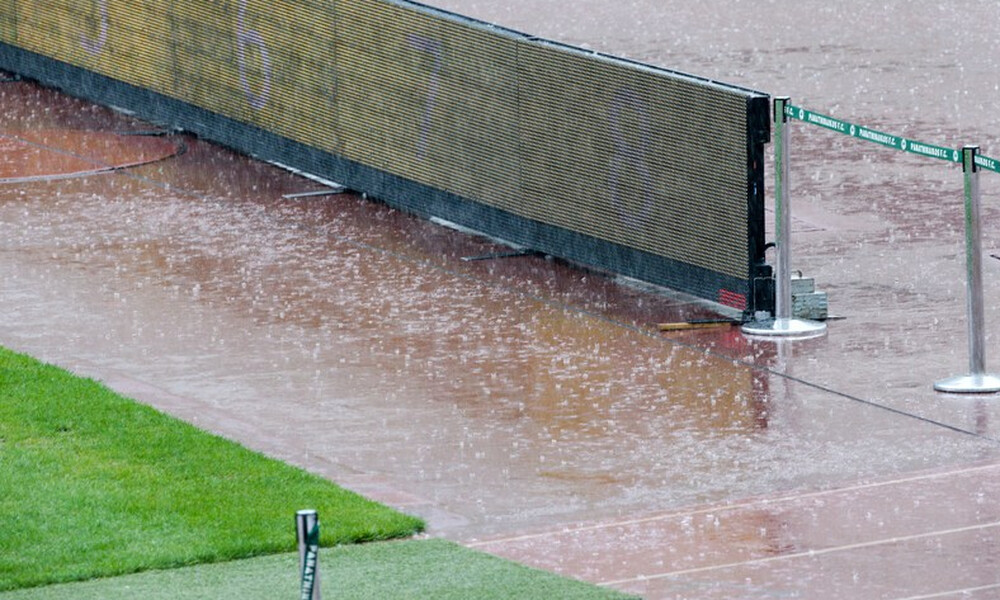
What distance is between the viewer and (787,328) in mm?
14836

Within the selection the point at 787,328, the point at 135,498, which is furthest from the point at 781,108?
the point at 135,498

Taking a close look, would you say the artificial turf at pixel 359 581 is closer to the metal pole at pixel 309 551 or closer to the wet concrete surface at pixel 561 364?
the wet concrete surface at pixel 561 364

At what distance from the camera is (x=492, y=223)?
18.2 metres

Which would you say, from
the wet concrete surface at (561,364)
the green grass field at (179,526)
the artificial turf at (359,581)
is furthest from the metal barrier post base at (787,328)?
the artificial turf at (359,581)

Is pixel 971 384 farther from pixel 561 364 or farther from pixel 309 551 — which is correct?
pixel 309 551

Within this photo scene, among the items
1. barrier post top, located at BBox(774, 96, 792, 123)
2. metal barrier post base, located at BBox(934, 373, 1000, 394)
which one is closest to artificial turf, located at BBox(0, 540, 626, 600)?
metal barrier post base, located at BBox(934, 373, 1000, 394)

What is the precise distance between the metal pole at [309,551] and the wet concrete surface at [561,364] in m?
2.55

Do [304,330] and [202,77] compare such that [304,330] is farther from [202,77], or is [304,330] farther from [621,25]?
[621,25]

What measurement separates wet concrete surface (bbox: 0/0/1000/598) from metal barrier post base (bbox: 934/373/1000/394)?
0.35 feet

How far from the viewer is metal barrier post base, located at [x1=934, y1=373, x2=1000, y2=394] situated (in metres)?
13.1

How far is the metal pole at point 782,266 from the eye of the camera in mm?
14828

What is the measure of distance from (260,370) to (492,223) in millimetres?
4367

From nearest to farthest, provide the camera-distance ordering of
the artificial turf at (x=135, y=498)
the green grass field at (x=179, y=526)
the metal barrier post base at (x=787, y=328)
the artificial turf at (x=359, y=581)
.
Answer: the artificial turf at (x=359, y=581), the green grass field at (x=179, y=526), the artificial turf at (x=135, y=498), the metal barrier post base at (x=787, y=328)

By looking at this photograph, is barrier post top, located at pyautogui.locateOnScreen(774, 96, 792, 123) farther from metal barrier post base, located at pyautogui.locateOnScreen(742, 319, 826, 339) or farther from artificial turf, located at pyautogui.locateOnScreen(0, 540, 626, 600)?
artificial turf, located at pyautogui.locateOnScreen(0, 540, 626, 600)
